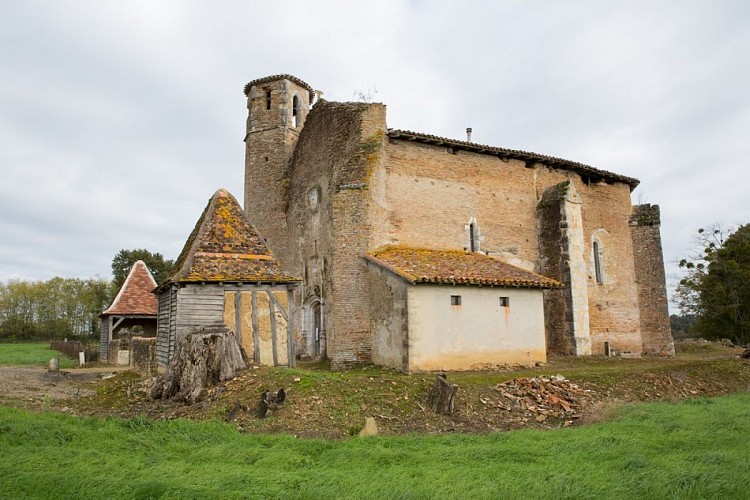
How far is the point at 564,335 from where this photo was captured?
19.6 meters

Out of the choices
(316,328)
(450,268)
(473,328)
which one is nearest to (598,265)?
(450,268)

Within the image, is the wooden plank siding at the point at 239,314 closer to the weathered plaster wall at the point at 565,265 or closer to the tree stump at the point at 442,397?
the tree stump at the point at 442,397

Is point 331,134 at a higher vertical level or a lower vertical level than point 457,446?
higher

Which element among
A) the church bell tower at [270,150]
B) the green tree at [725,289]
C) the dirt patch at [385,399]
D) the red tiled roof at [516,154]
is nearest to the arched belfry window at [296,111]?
the church bell tower at [270,150]

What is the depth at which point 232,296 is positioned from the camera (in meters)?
13.0

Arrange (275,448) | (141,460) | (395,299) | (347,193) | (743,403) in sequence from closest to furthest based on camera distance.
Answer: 1. (141,460)
2. (275,448)
3. (743,403)
4. (395,299)
5. (347,193)

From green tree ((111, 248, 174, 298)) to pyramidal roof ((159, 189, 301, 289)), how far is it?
43711 mm

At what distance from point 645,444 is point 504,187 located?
46.9 feet

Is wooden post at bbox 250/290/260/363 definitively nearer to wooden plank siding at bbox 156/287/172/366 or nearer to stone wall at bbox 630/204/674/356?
wooden plank siding at bbox 156/287/172/366

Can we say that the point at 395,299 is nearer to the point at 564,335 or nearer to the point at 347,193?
the point at 347,193

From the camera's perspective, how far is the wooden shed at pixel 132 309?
23.8m

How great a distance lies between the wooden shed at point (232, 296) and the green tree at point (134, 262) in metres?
44.5

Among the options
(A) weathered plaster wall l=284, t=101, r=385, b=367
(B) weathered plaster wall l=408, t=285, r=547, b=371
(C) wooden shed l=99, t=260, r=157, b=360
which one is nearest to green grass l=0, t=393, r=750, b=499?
(B) weathered plaster wall l=408, t=285, r=547, b=371

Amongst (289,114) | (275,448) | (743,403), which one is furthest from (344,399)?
(289,114)
